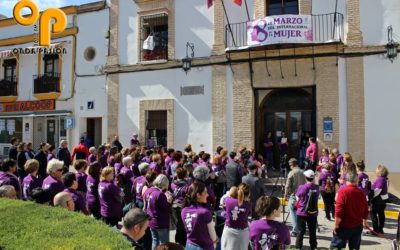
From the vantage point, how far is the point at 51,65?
63.7ft

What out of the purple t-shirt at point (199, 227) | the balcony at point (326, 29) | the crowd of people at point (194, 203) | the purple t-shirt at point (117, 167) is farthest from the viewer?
the balcony at point (326, 29)

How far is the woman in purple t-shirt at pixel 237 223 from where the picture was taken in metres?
5.53

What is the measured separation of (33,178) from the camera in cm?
694

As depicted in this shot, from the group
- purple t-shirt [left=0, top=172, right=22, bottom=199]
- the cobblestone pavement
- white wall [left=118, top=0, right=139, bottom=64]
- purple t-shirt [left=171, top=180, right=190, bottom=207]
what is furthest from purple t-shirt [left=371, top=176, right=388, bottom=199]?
white wall [left=118, top=0, right=139, bottom=64]

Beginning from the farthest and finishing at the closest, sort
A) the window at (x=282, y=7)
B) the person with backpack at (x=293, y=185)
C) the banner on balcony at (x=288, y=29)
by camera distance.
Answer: the window at (x=282, y=7) → the banner on balcony at (x=288, y=29) → the person with backpack at (x=293, y=185)

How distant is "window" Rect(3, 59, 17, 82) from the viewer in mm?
20594

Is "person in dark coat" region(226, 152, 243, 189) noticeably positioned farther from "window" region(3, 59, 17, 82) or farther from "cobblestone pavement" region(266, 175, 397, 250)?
"window" region(3, 59, 17, 82)

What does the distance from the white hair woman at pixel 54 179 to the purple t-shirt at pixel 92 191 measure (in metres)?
0.56

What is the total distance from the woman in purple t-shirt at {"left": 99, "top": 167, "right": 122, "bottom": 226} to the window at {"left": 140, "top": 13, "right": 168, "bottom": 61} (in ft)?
34.7

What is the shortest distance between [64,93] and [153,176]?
13.7 m

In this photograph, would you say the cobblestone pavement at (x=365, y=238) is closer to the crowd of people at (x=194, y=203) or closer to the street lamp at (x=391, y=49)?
the crowd of people at (x=194, y=203)

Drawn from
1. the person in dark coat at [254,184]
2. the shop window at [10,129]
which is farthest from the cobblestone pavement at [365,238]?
the shop window at [10,129]

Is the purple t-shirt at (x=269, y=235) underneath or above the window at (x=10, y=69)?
underneath

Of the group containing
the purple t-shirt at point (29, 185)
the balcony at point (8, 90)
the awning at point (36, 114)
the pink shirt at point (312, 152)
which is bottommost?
the purple t-shirt at point (29, 185)
